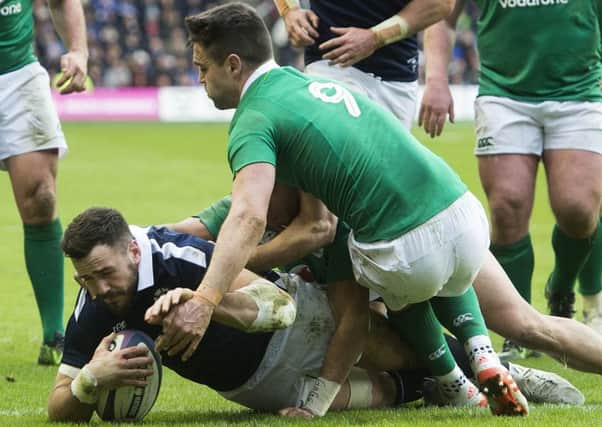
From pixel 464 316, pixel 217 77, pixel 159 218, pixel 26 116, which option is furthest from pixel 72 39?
pixel 159 218

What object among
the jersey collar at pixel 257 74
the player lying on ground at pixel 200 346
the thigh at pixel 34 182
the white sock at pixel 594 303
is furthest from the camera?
the white sock at pixel 594 303

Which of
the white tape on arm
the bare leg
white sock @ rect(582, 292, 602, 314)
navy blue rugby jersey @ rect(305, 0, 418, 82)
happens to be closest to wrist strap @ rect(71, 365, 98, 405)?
the white tape on arm

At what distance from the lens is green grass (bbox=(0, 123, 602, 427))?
4969 mm

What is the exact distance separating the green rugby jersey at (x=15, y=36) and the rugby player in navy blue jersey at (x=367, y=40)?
1.40m

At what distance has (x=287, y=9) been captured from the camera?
20.7 feet

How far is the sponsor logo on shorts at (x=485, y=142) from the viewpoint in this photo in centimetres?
660

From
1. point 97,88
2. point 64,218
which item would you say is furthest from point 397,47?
point 97,88

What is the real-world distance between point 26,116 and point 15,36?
Answer: 1.40 ft

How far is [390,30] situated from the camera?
615 cm

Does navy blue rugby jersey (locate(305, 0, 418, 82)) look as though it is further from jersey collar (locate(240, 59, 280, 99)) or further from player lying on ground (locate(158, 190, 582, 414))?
jersey collar (locate(240, 59, 280, 99))

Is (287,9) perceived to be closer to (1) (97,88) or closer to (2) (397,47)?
(2) (397,47)

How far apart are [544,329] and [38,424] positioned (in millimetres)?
1976

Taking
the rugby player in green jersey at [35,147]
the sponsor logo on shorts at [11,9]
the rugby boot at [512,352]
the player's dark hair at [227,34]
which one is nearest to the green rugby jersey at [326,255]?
the player's dark hair at [227,34]

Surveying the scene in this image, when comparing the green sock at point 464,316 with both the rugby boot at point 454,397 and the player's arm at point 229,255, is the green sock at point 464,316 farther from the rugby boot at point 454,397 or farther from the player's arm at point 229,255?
the player's arm at point 229,255
